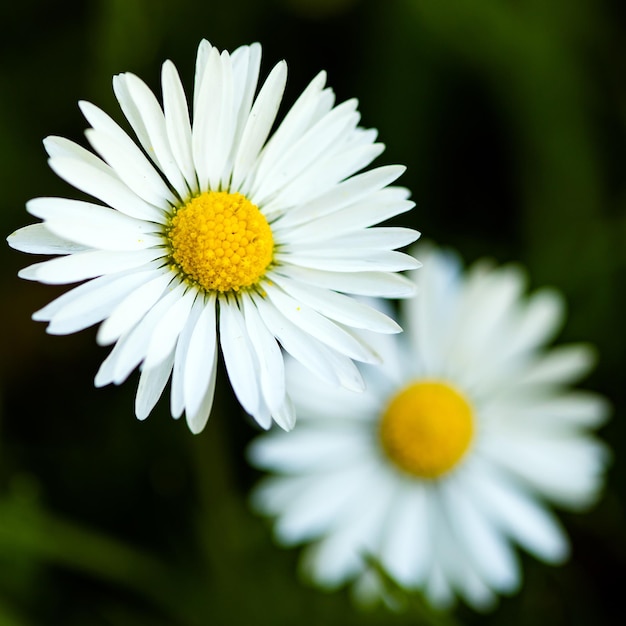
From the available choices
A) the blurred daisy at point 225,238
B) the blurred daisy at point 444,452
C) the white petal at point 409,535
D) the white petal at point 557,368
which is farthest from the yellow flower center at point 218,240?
the white petal at point 557,368

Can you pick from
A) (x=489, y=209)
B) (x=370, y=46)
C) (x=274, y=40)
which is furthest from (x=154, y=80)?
(x=489, y=209)

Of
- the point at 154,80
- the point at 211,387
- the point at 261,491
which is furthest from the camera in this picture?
the point at 154,80

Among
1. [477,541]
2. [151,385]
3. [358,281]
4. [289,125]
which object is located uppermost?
[289,125]

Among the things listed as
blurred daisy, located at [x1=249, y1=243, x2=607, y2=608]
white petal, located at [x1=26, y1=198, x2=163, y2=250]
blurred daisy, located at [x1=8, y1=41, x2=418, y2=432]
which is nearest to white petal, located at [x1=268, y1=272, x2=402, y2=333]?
blurred daisy, located at [x1=8, y1=41, x2=418, y2=432]

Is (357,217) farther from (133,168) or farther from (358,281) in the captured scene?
(133,168)

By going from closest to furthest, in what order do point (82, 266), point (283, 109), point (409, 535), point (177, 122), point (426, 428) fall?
1. point (82, 266)
2. point (177, 122)
3. point (426, 428)
4. point (409, 535)
5. point (283, 109)

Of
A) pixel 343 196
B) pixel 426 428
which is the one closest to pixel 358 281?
pixel 343 196

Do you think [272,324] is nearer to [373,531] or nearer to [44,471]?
[373,531]
